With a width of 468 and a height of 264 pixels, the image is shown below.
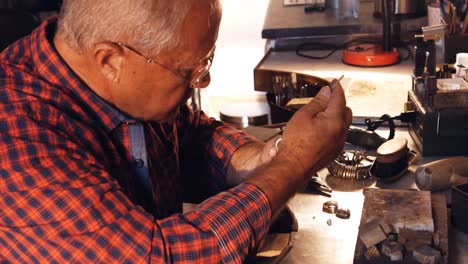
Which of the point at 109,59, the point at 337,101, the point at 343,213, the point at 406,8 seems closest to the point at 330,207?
the point at 343,213

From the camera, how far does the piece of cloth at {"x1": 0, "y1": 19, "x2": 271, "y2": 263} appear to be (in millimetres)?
1190

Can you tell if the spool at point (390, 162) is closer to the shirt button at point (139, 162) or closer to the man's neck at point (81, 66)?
the shirt button at point (139, 162)

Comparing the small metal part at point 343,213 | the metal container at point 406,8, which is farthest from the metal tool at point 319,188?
the metal container at point 406,8

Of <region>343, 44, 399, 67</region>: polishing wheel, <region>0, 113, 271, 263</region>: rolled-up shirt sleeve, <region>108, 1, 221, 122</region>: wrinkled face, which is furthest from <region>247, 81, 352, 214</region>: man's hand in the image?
<region>343, 44, 399, 67</region>: polishing wheel

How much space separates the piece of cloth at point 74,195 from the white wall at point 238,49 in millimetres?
2928

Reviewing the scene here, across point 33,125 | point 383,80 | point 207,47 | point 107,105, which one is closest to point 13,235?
point 33,125

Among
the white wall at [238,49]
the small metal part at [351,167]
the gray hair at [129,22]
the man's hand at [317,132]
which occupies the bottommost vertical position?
the white wall at [238,49]

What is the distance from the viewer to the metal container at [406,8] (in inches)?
127

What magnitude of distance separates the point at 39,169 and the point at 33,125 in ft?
0.32

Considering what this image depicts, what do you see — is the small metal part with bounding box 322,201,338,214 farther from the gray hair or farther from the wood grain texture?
the gray hair

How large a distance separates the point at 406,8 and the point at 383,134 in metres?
1.23

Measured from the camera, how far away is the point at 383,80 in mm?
2781

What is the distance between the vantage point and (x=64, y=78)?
1.40 m

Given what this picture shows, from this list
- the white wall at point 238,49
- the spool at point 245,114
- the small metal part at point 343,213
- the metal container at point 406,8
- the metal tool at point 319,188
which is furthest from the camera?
the white wall at point 238,49
